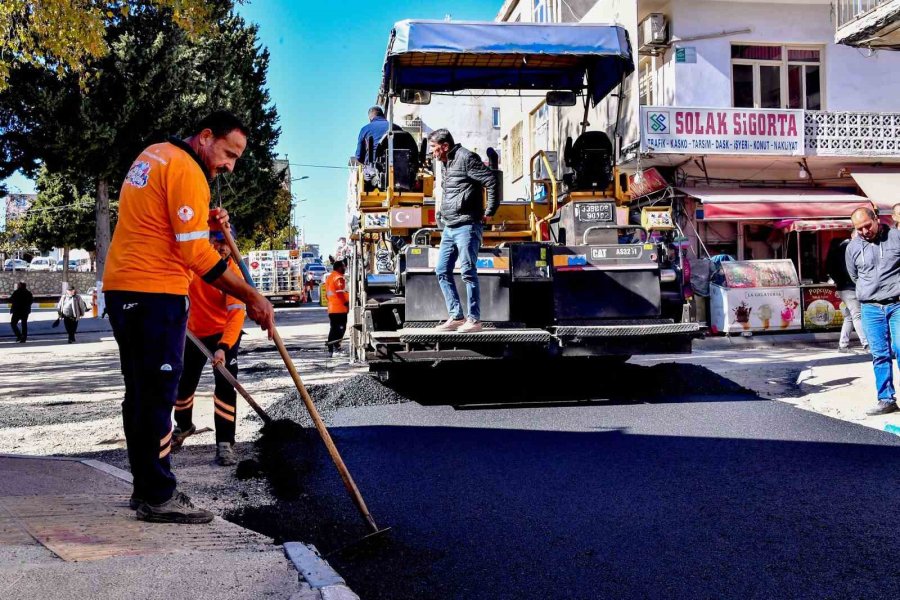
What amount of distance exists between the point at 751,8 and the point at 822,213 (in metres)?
→ 5.50

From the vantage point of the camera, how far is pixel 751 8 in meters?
19.9

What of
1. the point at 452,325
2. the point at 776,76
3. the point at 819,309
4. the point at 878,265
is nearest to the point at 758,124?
the point at 776,76

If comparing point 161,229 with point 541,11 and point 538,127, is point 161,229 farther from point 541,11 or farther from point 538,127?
point 541,11

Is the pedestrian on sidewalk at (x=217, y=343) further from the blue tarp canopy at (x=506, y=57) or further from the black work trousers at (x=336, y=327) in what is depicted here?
the black work trousers at (x=336, y=327)

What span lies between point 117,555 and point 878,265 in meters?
6.06

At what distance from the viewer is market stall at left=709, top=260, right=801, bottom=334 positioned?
1480 centimetres

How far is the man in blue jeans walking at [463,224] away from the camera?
289 inches

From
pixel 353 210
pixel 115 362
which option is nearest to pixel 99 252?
pixel 115 362

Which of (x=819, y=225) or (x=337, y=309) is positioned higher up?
(x=819, y=225)

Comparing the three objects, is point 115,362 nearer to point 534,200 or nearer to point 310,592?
point 534,200

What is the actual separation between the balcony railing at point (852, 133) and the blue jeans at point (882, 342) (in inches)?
544

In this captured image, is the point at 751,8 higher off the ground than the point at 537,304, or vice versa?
the point at 751,8

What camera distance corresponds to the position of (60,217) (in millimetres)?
40406

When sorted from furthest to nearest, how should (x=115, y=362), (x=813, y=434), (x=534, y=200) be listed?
(x=115, y=362) < (x=534, y=200) < (x=813, y=434)
